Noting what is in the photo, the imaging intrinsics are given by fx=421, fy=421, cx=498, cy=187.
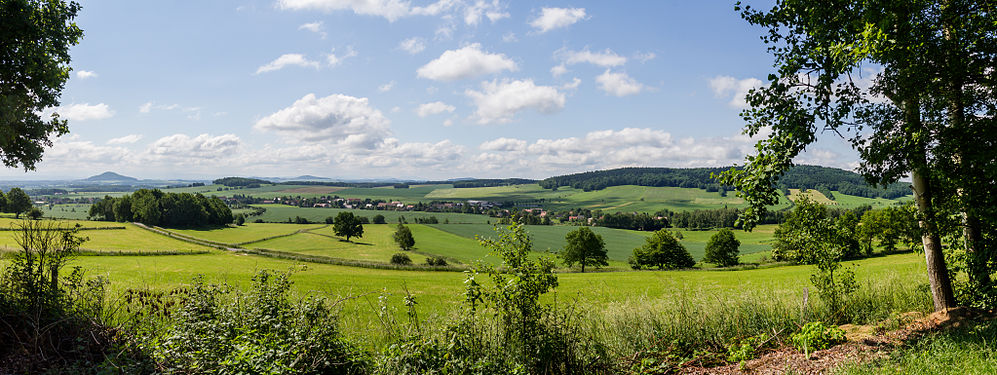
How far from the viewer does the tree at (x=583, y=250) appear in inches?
2084

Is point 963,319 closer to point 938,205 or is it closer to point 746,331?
point 938,205

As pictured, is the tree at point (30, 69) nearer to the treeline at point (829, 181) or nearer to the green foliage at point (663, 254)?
the green foliage at point (663, 254)

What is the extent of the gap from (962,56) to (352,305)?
61.3ft

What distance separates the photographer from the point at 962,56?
23.1 feet

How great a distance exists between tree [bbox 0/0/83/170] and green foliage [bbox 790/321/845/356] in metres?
19.0

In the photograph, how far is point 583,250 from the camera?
5284 centimetres

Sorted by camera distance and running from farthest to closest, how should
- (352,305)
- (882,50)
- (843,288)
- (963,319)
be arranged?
(352,305)
(843,288)
(963,319)
(882,50)

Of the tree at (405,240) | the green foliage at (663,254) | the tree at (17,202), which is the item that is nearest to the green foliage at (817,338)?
the green foliage at (663,254)

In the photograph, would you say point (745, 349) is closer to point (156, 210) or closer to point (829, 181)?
point (156, 210)

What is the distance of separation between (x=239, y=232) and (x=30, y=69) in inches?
3284

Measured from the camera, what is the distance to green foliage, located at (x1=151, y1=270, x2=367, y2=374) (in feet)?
18.4

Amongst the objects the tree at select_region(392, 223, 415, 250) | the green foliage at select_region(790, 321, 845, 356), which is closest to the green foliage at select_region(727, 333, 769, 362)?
the green foliage at select_region(790, 321, 845, 356)

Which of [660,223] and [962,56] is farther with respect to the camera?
[660,223]

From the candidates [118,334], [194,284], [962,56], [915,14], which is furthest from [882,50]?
[118,334]
